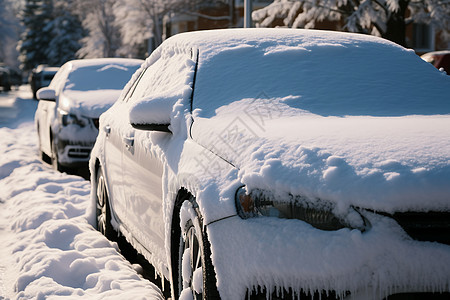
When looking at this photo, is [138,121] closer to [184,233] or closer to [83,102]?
[184,233]

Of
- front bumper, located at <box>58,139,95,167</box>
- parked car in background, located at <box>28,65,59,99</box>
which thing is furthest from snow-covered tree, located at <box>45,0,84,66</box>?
front bumper, located at <box>58,139,95,167</box>

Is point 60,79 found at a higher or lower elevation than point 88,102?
lower

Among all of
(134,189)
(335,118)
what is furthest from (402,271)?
(134,189)

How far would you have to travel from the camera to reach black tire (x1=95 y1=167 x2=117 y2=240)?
18.5 ft

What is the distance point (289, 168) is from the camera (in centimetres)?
288

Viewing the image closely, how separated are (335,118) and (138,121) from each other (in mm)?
1094

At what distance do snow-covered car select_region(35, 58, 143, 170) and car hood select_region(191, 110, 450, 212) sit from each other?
18.9ft

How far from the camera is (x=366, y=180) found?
2719mm

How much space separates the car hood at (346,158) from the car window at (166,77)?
0.71 metres

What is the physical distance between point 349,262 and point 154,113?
1.63 meters

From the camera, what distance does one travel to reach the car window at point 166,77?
416 centimetres

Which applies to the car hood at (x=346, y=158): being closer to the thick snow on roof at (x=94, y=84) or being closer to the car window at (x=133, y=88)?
the car window at (x=133, y=88)

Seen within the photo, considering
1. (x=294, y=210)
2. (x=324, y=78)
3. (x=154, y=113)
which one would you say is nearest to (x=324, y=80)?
(x=324, y=78)

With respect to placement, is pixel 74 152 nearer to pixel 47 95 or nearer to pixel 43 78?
pixel 47 95
